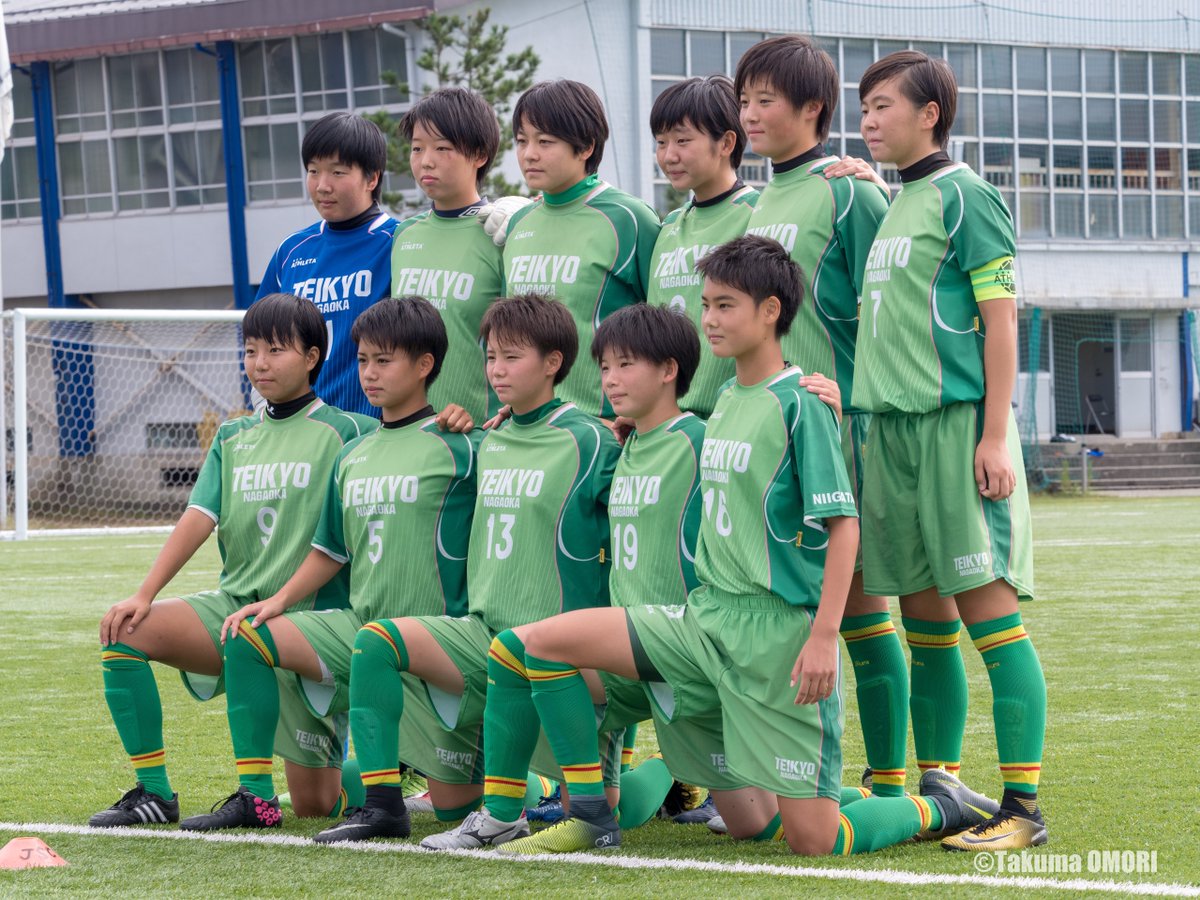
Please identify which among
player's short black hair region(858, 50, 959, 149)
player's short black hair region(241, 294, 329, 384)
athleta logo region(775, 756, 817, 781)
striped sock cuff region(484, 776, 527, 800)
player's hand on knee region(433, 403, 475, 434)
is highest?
player's short black hair region(858, 50, 959, 149)

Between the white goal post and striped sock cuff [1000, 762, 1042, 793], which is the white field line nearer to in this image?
striped sock cuff [1000, 762, 1042, 793]

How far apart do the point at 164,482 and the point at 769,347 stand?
1621cm

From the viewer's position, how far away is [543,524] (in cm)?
385

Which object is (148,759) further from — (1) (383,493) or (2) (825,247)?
(2) (825,247)

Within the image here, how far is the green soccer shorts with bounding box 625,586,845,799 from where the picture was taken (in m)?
3.47

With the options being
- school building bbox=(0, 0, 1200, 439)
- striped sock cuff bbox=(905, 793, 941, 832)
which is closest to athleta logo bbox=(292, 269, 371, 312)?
striped sock cuff bbox=(905, 793, 941, 832)

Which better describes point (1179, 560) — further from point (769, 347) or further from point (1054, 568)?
point (769, 347)

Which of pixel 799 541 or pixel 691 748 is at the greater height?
pixel 799 541

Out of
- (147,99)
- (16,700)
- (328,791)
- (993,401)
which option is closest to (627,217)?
(993,401)

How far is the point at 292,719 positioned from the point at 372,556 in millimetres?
524

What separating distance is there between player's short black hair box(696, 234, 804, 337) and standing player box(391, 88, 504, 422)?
0.94 metres

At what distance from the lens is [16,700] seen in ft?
20.2

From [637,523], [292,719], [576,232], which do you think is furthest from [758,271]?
[292,719]

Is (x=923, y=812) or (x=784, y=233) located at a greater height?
(x=784, y=233)
